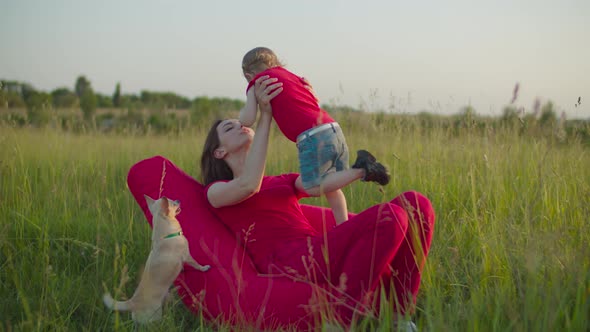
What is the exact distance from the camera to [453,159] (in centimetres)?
465

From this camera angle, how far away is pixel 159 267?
2.52 metres

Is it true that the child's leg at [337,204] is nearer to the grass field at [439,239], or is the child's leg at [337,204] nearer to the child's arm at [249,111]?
the grass field at [439,239]

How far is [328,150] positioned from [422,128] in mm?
3046

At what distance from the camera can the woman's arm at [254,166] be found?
2.68 meters

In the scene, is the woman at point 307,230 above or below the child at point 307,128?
below

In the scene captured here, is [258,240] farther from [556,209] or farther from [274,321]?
[556,209]

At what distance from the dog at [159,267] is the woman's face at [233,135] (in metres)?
0.61

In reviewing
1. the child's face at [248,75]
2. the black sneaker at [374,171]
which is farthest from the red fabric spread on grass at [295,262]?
the child's face at [248,75]

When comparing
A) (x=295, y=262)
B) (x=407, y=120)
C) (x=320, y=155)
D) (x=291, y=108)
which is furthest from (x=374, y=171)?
(x=407, y=120)

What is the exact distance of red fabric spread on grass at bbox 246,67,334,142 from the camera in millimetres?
2992

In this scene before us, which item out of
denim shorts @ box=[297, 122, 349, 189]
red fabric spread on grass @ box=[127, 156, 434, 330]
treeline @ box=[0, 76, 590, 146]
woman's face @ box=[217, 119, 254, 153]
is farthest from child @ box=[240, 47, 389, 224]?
treeline @ box=[0, 76, 590, 146]

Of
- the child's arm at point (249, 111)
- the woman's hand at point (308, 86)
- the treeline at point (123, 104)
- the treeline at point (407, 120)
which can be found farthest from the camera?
the treeline at point (123, 104)

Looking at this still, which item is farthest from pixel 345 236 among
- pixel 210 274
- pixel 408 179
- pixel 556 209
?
pixel 408 179

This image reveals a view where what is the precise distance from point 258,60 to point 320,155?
783 mm
